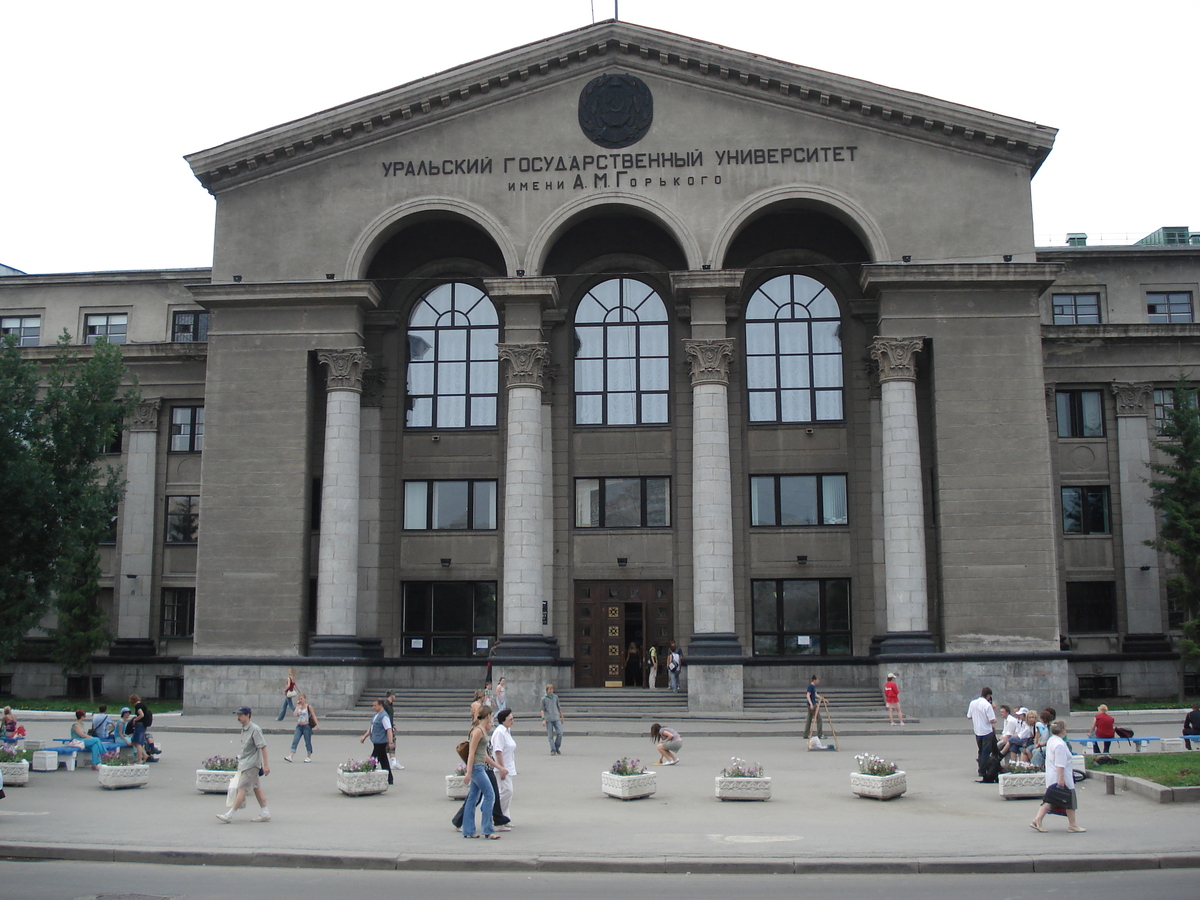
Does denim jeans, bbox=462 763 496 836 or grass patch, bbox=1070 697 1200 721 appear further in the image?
grass patch, bbox=1070 697 1200 721

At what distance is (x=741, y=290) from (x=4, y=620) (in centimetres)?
2420

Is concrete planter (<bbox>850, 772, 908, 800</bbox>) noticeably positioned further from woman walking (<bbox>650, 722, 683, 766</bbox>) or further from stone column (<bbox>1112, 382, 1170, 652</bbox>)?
stone column (<bbox>1112, 382, 1170, 652</bbox>)

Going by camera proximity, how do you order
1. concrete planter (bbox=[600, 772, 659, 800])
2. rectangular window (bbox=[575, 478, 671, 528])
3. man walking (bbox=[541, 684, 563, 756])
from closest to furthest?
concrete planter (bbox=[600, 772, 659, 800]) < man walking (bbox=[541, 684, 563, 756]) < rectangular window (bbox=[575, 478, 671, 528])

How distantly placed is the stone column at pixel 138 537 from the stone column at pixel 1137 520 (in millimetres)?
35393

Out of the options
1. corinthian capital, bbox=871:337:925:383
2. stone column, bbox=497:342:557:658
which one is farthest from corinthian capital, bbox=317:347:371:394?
corinthian capital, bbox=871:337:925:383

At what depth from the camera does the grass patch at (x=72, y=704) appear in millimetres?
39844

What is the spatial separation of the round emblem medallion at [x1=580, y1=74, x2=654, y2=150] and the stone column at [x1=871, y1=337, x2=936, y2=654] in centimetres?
1049

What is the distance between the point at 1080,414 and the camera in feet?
145

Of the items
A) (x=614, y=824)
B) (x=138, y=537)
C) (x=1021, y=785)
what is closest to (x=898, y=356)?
(x=1021, y=785)

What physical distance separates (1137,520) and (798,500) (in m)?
13.2

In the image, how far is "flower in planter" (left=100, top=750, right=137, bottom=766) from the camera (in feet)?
74.0

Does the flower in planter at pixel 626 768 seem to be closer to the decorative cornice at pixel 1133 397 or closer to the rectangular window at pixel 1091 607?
the rectangular window at pixel 1091 607

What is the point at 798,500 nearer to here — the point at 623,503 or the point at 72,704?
the point at 623,503

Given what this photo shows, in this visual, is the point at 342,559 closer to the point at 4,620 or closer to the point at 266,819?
the point at 4,620
